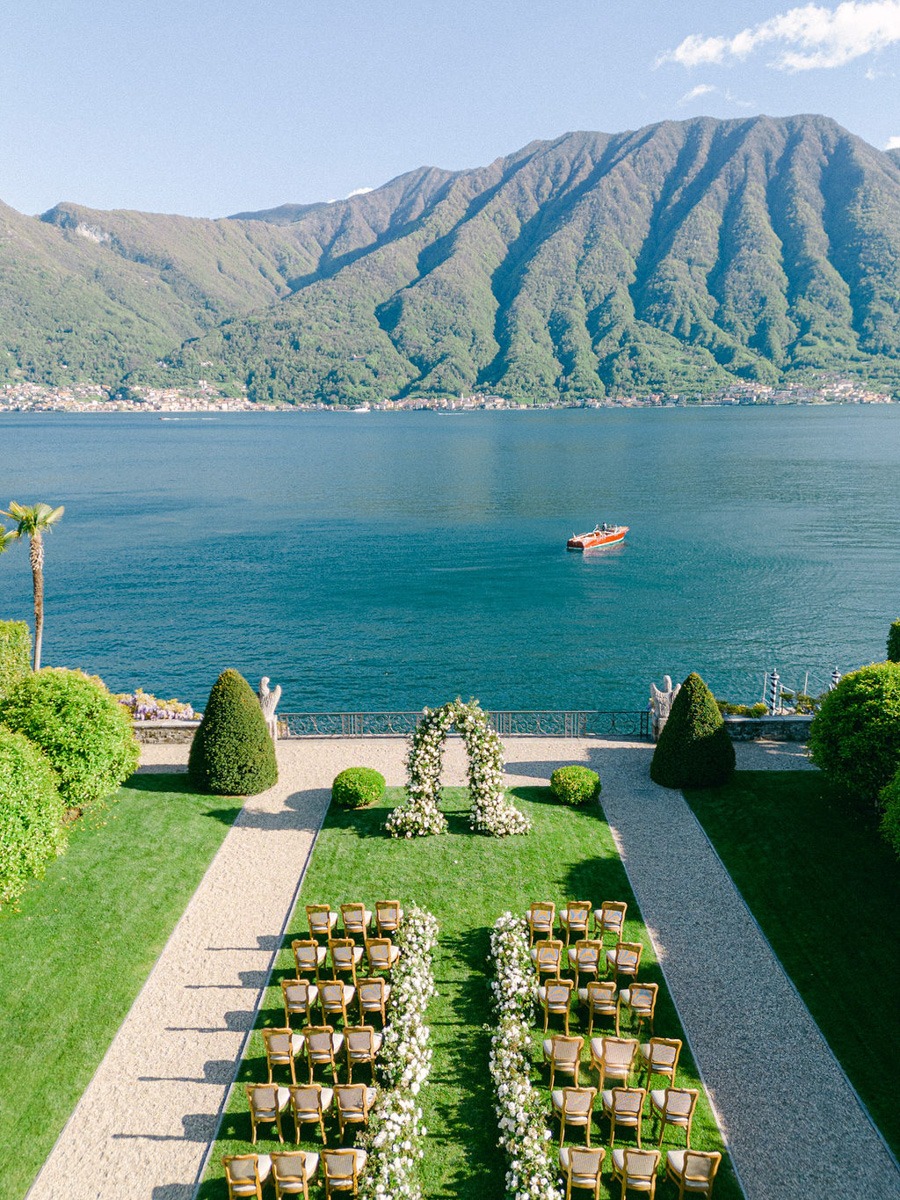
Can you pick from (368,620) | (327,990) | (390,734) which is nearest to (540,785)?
(390,734)

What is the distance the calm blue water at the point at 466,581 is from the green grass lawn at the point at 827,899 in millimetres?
21821

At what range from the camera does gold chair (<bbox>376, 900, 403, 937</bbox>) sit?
16969mm

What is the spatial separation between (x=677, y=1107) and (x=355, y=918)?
7.52m

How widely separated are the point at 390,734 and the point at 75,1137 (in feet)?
57.9

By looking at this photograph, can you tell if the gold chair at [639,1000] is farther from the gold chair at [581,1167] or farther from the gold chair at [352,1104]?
the gold chair at [352,1104]

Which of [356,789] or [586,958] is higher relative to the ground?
[586,958]

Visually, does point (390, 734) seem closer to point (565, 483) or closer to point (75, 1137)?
point (75, 1137)

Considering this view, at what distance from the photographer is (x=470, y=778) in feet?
72.6

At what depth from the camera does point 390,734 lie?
96.6 ft

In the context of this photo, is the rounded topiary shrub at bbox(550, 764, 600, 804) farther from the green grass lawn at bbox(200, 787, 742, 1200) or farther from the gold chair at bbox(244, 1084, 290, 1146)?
the gold chair at bbox(244, 1084, 290, 1146)

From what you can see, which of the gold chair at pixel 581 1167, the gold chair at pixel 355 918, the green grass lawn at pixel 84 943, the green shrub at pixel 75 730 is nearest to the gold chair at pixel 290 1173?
the gold chair at pixel 581 1167

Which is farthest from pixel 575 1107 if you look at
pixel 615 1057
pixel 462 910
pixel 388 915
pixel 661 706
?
pixel 661 706

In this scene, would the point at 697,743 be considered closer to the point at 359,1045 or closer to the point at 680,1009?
the point at 680,1009

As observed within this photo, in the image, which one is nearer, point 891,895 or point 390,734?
point 891,895
